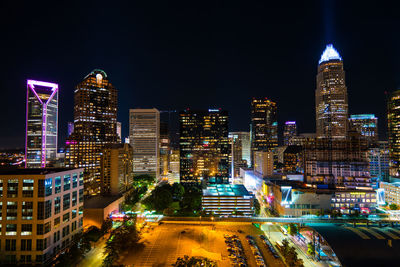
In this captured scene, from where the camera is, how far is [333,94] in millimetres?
172625

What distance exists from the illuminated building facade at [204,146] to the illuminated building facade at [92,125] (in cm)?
4269

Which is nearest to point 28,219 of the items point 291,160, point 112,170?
point 112,170

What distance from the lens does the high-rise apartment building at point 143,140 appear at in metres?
136

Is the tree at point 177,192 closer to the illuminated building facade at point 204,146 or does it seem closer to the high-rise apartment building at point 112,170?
the high-rise apartment building at point 112,170

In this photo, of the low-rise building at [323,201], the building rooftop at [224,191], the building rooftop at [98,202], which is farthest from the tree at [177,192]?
the low-rise building at [323,201]

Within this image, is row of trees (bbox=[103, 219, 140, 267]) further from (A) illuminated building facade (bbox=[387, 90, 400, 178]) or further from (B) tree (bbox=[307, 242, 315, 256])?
(A) illuminated building facade (bbox=[387, 90, 400, 178])

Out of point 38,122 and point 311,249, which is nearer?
point 311,249

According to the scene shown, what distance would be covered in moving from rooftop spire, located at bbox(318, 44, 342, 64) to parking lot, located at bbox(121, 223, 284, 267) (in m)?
173

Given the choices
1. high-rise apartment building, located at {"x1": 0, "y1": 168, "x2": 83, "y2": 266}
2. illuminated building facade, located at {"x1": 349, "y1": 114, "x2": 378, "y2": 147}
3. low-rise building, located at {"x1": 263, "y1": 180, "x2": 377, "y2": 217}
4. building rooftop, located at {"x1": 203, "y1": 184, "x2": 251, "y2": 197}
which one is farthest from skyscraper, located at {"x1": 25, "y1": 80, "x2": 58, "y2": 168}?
illuminated building facade, located at {"x1": 349, "y1": 114, "x2": 378, "y2": 147}

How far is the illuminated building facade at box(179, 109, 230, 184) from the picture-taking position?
116625 millimetres

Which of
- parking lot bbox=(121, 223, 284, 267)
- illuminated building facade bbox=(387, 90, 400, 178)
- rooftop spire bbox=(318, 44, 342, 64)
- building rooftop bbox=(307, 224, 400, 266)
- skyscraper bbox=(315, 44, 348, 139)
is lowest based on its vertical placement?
parking lot bbox=(121, 223, 284, 267)

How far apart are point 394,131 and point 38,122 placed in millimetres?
186022

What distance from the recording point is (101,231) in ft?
169

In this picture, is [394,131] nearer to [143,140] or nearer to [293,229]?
[293,229]
